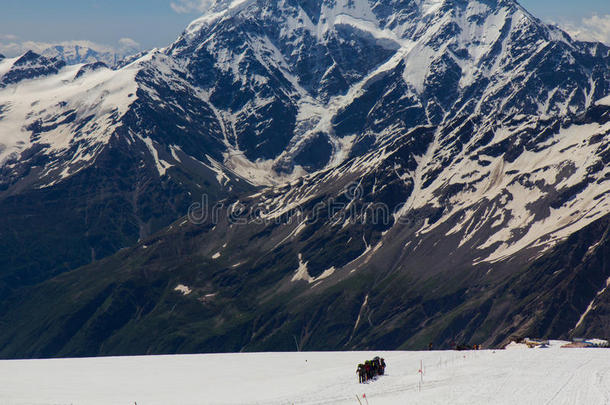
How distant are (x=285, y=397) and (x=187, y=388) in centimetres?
1561

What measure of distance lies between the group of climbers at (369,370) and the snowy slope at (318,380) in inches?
47.1

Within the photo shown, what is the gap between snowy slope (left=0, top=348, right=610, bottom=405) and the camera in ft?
251

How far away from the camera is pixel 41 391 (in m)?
91.8

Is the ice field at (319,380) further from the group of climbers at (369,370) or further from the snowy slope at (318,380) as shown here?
the group of climbers at (369,370)

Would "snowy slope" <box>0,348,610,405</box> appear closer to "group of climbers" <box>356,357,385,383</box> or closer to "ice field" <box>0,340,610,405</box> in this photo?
"ice field" <box>0,340,610,405</box>

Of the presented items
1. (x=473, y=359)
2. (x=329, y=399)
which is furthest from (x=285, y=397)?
(x=473, y=359)

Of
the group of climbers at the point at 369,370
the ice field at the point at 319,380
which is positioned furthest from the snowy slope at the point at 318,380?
the group of climbers at the point at 369,370

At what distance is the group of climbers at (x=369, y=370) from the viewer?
88000 millimetres

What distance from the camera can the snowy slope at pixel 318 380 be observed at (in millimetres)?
76625

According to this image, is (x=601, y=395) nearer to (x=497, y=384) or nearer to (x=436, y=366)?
(x=497, y=384)

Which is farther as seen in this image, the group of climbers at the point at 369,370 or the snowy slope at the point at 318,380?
the group of climbers at the point at 369,370

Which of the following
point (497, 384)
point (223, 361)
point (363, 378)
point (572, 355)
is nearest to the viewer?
point (497, 384)

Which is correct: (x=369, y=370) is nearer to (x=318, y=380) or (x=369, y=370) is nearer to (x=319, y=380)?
(x=319, y=380)

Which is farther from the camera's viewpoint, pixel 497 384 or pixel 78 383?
pixel 78 383
